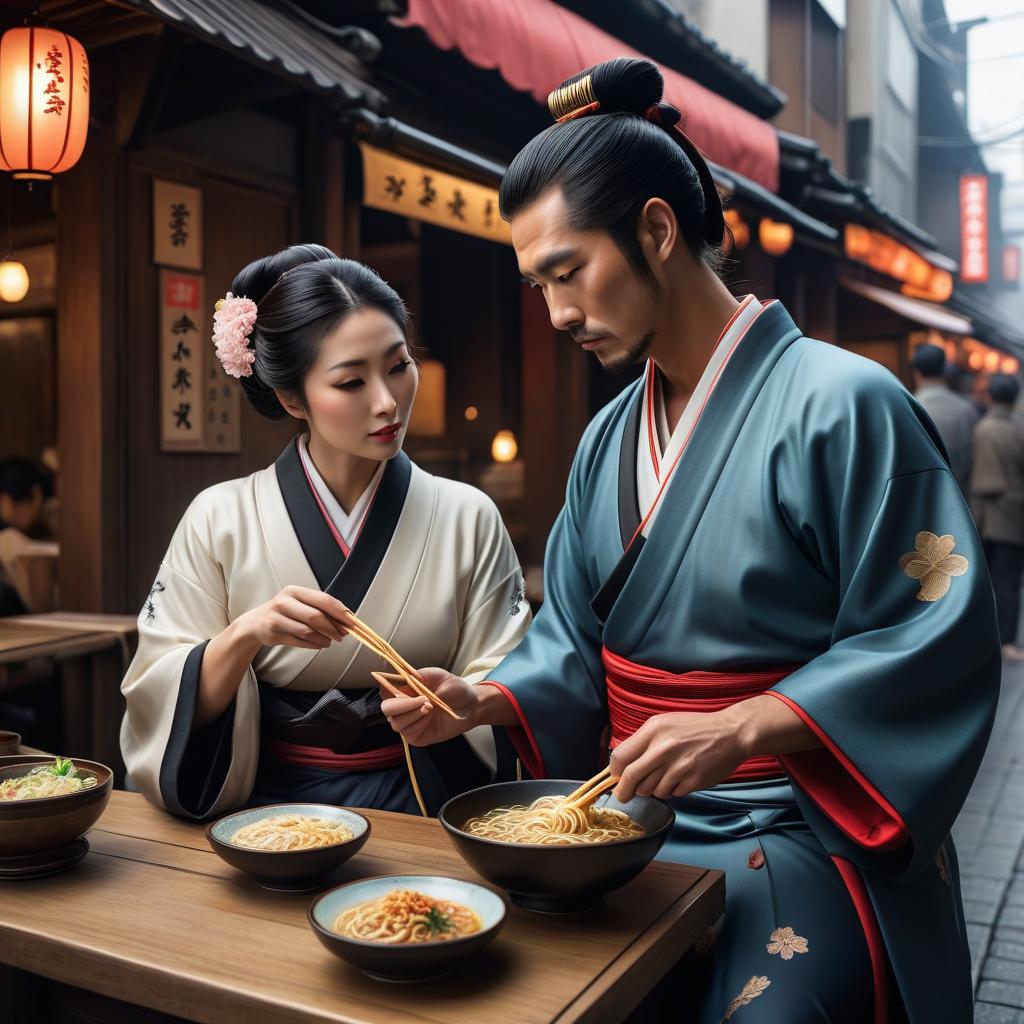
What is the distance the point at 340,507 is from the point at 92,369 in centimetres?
327

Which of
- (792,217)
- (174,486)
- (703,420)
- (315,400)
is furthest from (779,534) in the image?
(792,217)

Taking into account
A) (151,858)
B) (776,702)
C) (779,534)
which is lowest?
(151,858)

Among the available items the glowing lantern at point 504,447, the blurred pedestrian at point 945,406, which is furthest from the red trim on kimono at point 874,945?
the glowing lantern at point 504,447

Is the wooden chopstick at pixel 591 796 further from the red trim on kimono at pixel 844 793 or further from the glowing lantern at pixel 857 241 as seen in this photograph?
the glowing lantern at pixel 857 241

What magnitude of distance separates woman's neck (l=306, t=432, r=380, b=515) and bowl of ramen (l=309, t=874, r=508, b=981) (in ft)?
4.45

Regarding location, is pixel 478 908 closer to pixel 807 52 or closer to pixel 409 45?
pixel 409 45

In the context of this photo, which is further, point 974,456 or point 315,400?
point 974,456

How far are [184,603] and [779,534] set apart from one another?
1.53 m

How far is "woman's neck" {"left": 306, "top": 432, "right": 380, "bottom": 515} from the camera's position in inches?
119

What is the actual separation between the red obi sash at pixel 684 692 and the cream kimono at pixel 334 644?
452 millimetres

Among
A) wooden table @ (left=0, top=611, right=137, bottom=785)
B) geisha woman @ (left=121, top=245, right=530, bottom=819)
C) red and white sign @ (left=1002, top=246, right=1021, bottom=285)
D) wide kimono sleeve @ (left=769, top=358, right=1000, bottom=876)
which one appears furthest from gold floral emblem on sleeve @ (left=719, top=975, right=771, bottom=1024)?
→ red and white sign @ (left=1002, top=246, right=1021, bottom=285)

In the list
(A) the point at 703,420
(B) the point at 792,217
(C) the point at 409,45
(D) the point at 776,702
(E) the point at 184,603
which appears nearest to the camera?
(D) the point at 776,702

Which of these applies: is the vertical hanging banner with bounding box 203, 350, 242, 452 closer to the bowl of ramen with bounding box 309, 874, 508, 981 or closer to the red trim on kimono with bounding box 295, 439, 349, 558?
the red trim on kimono with bounding box 295, 439, 349, 558

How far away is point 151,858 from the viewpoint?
7.22 feet
